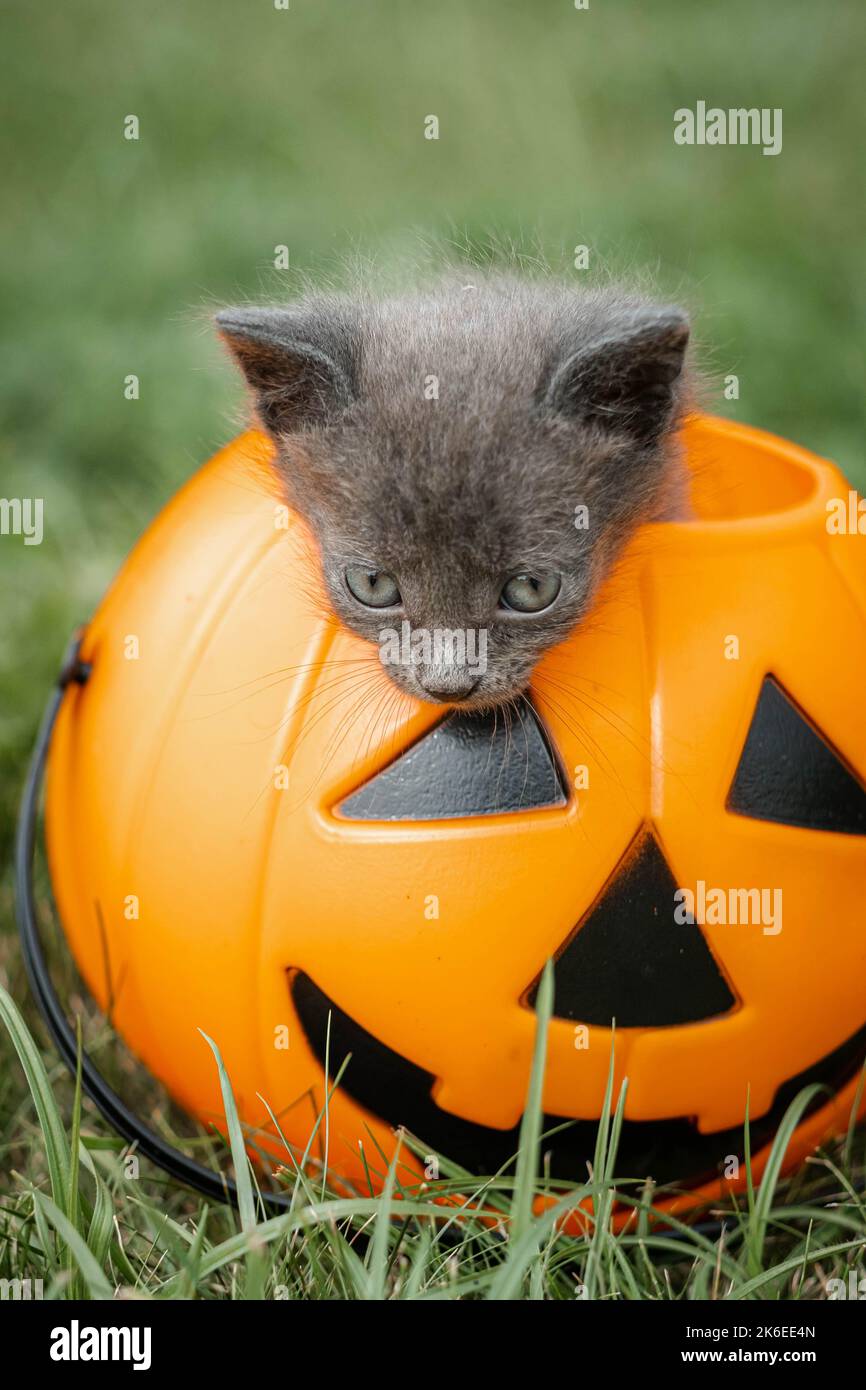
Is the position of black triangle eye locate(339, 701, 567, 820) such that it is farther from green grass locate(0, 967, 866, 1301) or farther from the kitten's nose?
green grass locate(0, 967, 866, 1301)

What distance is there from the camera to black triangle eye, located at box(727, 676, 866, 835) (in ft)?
6.97

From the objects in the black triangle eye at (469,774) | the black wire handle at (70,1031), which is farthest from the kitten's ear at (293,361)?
the black wire handle at (70,1031)

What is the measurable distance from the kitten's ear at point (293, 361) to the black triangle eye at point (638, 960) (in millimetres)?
845

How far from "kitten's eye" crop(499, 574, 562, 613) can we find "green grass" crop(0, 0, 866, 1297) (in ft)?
4.41

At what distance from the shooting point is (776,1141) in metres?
2.15

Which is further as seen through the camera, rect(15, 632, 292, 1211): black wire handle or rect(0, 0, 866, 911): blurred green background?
rect(0, 0, 866, 911): blurred green background

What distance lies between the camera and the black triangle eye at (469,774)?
208cm

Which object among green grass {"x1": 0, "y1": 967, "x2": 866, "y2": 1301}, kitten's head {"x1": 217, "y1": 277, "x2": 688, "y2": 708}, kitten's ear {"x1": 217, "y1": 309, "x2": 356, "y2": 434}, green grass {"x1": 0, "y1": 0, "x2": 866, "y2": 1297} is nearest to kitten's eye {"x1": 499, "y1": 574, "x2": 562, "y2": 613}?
kitten's head {"x1": 217, "y1": 277, "x2": 688, "y2": 708}

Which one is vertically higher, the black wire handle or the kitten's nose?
the kitten's nose

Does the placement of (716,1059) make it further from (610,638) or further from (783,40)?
(783,40)

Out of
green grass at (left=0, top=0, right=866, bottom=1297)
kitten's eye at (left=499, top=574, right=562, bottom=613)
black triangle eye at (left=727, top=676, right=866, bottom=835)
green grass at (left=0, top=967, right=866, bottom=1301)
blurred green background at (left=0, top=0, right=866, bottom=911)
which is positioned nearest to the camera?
green grass at (left=0, top=967, right=866, bottom=1301)

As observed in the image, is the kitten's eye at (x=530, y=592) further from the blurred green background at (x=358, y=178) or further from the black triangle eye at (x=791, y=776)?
the blurred green background at (x=358, y=178)

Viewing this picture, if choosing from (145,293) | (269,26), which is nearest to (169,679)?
(145,293)

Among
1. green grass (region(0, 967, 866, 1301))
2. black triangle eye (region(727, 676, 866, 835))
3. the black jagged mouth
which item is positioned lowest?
green grass (region(0, 967, 866, 1301))
